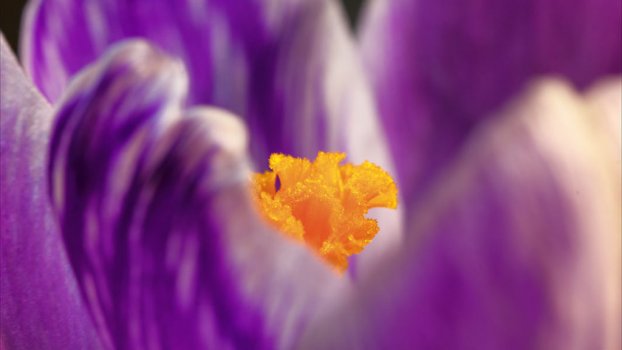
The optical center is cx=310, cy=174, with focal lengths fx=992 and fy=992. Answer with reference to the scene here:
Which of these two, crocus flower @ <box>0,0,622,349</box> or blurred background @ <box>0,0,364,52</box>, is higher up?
blurred background @ <box>0,0,364,52</box>

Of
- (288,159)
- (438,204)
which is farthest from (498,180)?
(288,159)

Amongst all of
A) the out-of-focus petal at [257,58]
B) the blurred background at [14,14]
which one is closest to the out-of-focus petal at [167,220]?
the out-of-focus petal at [257,58]

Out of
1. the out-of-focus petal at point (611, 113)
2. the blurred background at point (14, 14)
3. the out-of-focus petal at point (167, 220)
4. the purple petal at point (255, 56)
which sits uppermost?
the blurred background at point (14, 14)

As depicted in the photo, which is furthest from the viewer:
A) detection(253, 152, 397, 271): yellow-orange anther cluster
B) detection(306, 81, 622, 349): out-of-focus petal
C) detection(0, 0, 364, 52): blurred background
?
detection(0, 0, 364, 52): blurred background

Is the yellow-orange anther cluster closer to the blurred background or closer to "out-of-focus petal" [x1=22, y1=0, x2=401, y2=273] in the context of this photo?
"out-of-focus petal" [x1=22, y1=0, x2=401, y2=273]

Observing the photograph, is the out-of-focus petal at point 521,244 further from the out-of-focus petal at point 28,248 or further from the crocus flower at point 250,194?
the out-of-focus petal at point 28,248

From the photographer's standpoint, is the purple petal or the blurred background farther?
the blurred background

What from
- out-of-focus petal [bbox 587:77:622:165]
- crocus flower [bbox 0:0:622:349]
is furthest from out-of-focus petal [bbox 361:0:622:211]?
out-of-focus petal [bbox 587:77:622:165]

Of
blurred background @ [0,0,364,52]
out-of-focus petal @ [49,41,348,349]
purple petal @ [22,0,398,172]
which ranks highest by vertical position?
blurred background @ [0,0,364,52]

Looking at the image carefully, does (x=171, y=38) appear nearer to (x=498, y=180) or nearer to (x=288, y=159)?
(x=288, y=159)
